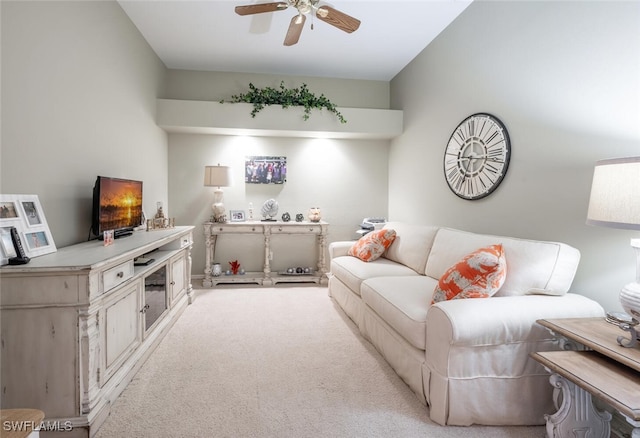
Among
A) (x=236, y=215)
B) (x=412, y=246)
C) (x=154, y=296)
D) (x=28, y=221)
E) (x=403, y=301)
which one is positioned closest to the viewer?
(x=28, y=221)

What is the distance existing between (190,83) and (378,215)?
3.26 meters

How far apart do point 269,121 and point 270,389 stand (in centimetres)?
329

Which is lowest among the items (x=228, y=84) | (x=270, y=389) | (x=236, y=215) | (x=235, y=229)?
(x=270, y=389)

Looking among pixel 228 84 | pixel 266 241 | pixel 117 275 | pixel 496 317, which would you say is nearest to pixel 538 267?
pixel 496 317

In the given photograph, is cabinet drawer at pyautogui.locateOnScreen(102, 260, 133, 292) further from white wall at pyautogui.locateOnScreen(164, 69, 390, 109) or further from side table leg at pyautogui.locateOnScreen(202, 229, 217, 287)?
white wall at pyautogui.locateOnScreen(164, 69, 390, 109)

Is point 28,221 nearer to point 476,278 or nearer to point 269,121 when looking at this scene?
point 476,278

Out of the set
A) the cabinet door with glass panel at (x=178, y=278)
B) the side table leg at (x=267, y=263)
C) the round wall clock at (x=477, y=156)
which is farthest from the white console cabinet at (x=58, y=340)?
the round wall clock at (x=477, y=156)

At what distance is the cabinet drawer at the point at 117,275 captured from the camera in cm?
176

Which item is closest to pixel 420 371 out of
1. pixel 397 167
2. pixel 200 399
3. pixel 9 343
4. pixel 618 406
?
pixel 618 406

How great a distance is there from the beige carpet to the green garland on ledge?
2.70 metres

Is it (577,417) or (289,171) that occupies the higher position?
(289,171)

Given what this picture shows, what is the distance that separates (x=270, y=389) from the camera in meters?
1.99

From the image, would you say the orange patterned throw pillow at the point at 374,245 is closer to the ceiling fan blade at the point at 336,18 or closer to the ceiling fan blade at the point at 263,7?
the ceiling fan blade at the point at 336,18

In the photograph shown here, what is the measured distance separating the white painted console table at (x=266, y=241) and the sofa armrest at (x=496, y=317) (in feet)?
9.16
